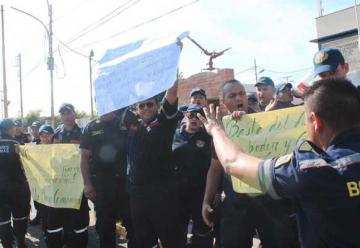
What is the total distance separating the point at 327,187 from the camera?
1.56 meters

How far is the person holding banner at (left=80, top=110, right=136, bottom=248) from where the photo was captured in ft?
16.1

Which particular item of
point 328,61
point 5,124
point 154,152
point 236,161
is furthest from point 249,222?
point 5,124

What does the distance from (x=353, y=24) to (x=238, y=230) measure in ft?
46.4

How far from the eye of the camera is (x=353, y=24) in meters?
15.5

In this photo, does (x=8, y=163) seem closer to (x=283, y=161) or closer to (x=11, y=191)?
(x=11, y=191)

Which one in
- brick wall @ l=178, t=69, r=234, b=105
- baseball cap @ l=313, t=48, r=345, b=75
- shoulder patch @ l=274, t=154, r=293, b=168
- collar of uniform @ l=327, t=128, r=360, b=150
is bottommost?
shoulder patch @ l=274, t=154, r=293, b=168

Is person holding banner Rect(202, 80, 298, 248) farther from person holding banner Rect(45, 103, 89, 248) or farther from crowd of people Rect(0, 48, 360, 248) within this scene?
person holding banner Rect(45, 103, 89, 248)

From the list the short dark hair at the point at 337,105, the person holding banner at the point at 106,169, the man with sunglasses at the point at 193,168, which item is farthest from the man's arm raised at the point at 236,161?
the person holding banner at the point at 106,169

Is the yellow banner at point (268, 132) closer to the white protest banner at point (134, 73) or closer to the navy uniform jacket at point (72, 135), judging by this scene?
the white protest banner at point (134, 73)

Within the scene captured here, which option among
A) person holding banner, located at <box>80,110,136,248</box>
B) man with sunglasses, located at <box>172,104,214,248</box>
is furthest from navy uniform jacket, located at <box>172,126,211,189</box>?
person holding banner, located at <box>80,110,136,248</box>

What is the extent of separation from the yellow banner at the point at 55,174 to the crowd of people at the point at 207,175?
17cm

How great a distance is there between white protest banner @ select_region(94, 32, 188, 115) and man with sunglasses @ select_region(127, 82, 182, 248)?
0.48m

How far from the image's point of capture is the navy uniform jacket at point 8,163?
5902 millimetres

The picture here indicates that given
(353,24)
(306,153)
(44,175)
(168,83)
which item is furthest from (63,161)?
(353,24)
